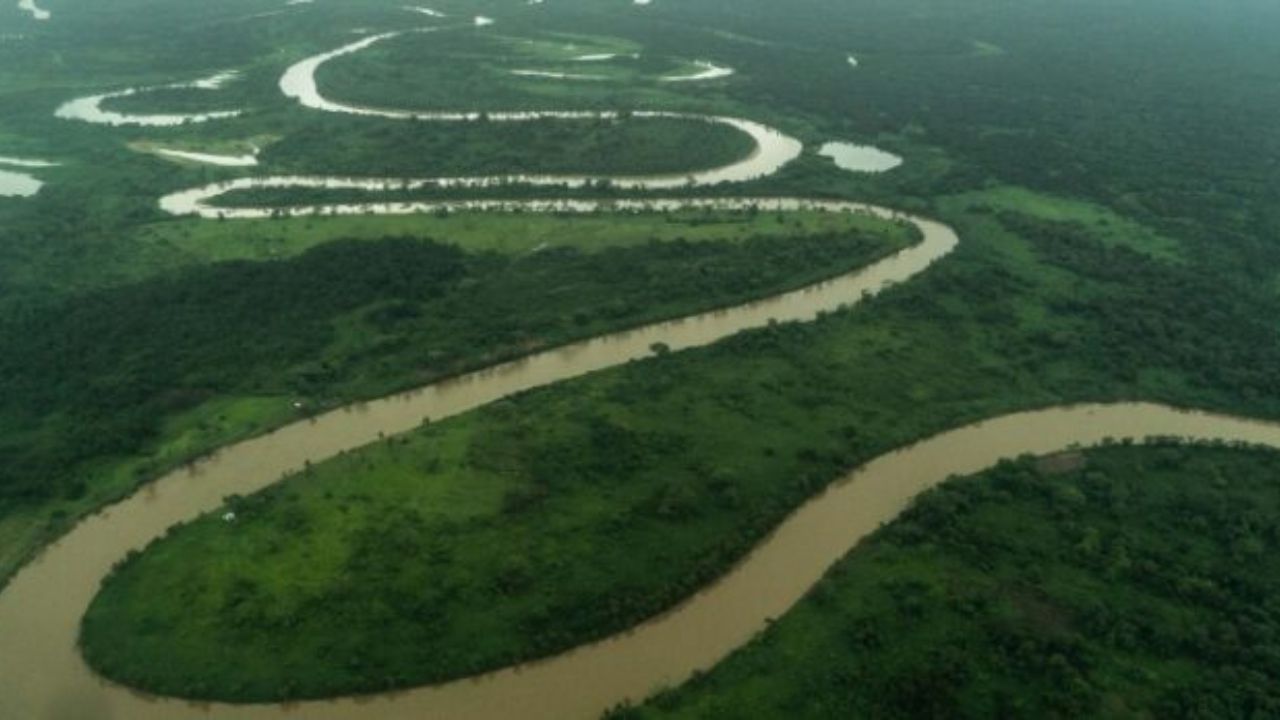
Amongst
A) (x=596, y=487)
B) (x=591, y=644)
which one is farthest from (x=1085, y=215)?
(x=591, y=644)

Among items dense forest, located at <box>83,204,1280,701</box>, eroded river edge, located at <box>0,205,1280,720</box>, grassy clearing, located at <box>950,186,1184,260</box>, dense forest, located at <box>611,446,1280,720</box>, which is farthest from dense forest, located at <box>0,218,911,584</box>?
dense forest, located at <box>611,446,1280,720</box>

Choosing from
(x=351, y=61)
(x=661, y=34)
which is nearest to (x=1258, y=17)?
(x=661, y=34)

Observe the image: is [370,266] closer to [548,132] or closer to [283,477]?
[283,477]

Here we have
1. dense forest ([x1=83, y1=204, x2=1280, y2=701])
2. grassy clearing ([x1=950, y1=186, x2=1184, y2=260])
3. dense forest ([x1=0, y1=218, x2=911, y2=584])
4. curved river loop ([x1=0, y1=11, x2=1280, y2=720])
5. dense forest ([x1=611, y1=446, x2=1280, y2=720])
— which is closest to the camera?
dense forest ([x1=611, y1=446, x2=1280, y2=720])

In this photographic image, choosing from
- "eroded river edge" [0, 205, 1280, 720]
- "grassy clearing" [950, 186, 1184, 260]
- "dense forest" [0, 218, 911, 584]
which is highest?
"grassy clearing" [950, 186, 1184, 260]

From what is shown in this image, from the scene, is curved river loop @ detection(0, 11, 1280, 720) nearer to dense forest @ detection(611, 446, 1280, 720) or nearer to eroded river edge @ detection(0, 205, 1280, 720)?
eroded river edge @ detection(0, 205, 1280, 720)

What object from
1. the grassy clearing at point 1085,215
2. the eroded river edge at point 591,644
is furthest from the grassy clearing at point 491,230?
the grassy clearing at point 1085,215
